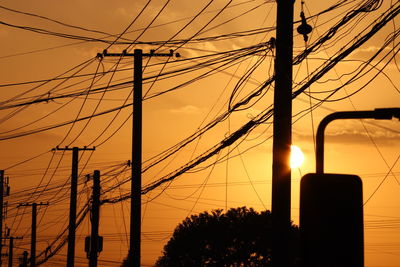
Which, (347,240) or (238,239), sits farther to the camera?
(238,239)

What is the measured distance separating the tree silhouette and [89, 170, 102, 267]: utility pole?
1242 centimetres

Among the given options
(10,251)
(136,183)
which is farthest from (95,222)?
(10,251)

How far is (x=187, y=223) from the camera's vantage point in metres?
48.5

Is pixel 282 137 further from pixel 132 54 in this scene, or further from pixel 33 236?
pixel 33 236

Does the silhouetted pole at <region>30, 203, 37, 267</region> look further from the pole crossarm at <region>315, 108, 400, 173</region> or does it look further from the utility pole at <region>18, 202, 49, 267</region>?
the pole crossarm at <region>315, 108, 400, 173</region>

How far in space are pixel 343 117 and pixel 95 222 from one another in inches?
1179

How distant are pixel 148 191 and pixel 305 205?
2245 centimetres

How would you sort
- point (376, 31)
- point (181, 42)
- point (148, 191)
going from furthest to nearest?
point (148, 191)
point (181, 42)
point (376, 31)

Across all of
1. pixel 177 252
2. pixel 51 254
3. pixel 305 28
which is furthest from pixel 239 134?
pixel 51 254

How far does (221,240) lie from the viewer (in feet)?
155

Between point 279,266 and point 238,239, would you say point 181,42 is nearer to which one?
point 279,266

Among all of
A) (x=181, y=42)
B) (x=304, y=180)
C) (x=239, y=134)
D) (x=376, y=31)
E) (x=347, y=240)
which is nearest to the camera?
(x=347, y=240)

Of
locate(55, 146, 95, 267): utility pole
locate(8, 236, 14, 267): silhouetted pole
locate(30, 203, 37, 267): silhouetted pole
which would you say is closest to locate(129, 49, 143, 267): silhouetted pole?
locate(55, 146, 95, 267): utility pole

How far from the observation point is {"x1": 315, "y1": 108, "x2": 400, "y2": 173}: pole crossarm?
4.58 m
